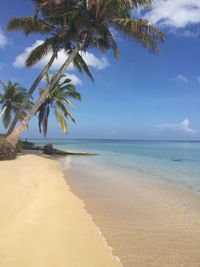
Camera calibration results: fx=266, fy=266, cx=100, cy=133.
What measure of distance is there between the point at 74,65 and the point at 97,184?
1073cm

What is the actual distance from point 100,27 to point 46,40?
11.6 ft

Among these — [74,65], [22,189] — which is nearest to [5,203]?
[22,189]

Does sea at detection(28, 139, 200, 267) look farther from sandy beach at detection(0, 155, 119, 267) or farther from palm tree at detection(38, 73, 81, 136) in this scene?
palm tree at detection(38, 73, 81, 136)

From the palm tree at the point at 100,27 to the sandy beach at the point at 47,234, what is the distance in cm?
847

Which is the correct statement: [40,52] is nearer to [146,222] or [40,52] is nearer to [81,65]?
[81,65]

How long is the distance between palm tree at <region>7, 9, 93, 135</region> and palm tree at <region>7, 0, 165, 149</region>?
76 centimetres

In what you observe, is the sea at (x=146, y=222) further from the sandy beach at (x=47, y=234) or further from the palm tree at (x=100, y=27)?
the palm tree at (x=100, y=27)

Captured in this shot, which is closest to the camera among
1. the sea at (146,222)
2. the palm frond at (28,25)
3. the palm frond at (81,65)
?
the sea at (146,222)

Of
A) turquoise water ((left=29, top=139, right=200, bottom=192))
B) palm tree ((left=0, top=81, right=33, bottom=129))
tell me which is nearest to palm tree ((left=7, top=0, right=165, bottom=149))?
turquoise water ((left=29, top=139, right=200, bottom=192))

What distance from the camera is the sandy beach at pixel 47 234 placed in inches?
120

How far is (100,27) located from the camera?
14711 millimetres

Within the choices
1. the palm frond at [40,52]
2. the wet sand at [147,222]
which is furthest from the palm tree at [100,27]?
the wet sand at [147,222]

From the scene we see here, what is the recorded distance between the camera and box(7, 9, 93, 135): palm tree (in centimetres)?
1502

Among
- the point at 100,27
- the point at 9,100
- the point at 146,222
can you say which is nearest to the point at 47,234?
the point at 146,222
